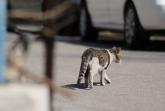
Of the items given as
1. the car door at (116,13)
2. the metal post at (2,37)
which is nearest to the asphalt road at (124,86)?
the car door at (116,13)

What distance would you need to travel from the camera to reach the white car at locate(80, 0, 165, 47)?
11500 millimetres

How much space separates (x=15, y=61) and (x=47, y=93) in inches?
6.9

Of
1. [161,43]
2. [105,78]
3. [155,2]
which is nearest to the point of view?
[105,78]

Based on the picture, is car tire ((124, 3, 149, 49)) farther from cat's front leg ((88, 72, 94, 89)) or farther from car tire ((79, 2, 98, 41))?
cat's front leg ((88, 72, 94, 89))

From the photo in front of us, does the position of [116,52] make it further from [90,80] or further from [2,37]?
[2,37]

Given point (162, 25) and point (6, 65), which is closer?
point (6, 65)

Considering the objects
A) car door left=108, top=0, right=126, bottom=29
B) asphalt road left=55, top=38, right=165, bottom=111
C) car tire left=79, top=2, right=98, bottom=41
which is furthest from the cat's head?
car tire left=79, top=2, right=98, bottom=41

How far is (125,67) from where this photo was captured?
1000cm

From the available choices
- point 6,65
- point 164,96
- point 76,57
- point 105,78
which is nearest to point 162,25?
point 76,57

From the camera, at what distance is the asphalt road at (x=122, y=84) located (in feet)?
22.4

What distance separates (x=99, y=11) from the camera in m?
13.9

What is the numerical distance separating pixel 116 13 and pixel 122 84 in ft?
15.9

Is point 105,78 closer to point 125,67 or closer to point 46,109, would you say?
point 125,67

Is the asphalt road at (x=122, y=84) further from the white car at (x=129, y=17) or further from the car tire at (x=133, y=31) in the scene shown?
the white car at (x=129, y=17)
